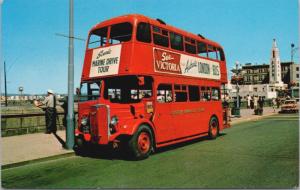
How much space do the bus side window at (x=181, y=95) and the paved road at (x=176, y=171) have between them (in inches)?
74.0

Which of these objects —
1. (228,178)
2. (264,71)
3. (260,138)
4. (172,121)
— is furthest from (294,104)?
(264,71)

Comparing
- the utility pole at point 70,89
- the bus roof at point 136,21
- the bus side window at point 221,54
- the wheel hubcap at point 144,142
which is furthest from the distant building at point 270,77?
the wheel hubcap at point 144,142

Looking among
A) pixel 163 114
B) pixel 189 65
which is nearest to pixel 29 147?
pixel 163 114

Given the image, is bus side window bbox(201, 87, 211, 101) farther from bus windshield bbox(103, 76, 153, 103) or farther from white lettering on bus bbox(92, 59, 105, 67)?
white lettering on bus bbox(92, 59, 105, 67)

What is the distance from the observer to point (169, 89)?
452 inches

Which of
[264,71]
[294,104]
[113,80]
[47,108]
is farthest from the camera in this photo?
[264,71]

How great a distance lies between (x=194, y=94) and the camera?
13.1 meters

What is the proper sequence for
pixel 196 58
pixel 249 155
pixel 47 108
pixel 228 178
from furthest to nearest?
pixel 47 108 → pixel 196 58 → pixel 249 155 → pixel 228 178

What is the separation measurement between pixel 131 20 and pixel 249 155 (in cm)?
520

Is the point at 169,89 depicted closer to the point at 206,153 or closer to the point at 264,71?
the point at 206,153

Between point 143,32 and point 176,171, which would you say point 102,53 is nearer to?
point 143,32

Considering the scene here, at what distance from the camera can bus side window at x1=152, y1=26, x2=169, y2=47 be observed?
10977 millimetres

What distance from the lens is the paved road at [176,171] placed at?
6836 millimetres

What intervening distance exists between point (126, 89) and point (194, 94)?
125 inches
